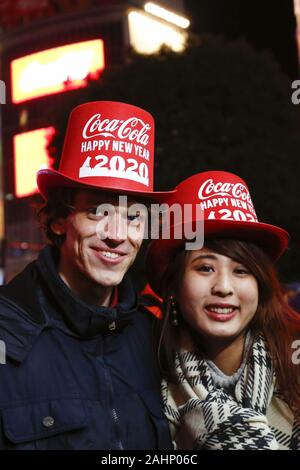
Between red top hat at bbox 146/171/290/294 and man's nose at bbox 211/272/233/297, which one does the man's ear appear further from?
man's nose at bbox 211/272/233/297

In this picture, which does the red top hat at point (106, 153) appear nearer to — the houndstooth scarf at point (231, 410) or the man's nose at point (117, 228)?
the man's nose at point (117, 228)

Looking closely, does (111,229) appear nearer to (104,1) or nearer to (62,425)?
(62,425)

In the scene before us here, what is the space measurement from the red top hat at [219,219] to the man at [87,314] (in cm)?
32

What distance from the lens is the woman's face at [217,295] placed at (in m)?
3.11

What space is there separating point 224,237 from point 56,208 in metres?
0.85

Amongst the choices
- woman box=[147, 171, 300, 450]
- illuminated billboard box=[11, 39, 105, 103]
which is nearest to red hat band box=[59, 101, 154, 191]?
woman box=[147, 171, 300, 450]

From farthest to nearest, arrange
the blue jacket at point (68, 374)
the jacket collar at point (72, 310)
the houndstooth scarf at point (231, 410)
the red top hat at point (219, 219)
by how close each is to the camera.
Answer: the red top hat at point (219, 219) → the houndstooth scarf at point (231, 410) → the jacket collar at point (72, 310) → the blue jacket at point (68, 374)

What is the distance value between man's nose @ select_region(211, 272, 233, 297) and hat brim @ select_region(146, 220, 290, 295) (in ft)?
0.75

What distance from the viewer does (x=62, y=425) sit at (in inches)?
102

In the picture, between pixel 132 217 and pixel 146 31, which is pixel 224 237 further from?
pixel 146 31

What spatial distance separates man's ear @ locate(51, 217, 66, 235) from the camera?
3106 millimetres

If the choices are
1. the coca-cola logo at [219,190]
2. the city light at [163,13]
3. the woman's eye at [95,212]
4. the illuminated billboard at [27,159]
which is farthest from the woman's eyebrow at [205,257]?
the city light at [163,13]

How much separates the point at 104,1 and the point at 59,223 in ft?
73.0
